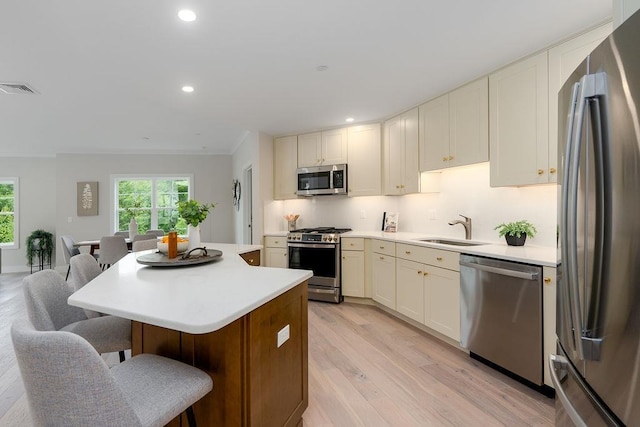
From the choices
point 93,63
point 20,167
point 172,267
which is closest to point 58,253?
point 20,167

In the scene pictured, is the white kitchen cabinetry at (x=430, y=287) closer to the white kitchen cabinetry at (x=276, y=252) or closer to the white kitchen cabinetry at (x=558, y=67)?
the white kitchen cabinetry at (x=558, y=67)

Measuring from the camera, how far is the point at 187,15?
1.96 m

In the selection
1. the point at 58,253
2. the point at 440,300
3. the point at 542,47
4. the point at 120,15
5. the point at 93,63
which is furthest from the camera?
the point at 58,253

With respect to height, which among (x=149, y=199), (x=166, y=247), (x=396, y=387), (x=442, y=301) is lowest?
(x=396, y=387)

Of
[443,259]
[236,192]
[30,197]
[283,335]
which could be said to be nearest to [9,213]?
[30,197]

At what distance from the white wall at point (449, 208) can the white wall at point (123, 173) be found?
2.49 metres

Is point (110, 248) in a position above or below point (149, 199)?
below

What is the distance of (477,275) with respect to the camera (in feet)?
7.97

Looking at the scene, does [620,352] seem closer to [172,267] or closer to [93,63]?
[172,267]

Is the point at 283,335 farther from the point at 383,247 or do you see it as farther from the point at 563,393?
the point at 383,247

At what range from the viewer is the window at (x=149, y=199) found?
676 cm

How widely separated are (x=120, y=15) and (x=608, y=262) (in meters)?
2.64

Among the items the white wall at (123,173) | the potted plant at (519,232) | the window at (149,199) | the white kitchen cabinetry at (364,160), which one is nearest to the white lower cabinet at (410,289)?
the potted plant at (519,232)

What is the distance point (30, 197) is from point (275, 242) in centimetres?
595
